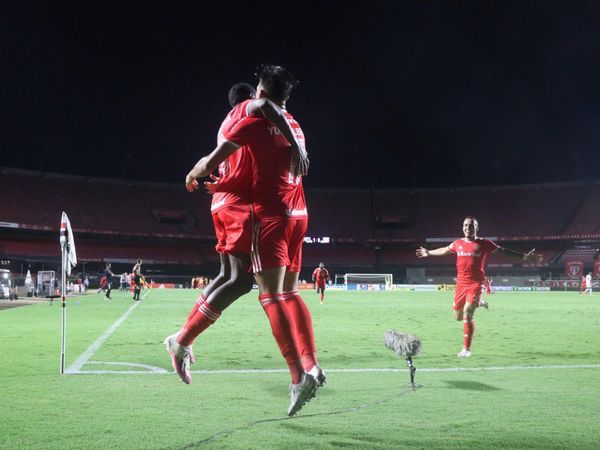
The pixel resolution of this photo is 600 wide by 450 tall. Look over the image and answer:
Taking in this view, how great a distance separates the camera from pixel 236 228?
4.22 meters

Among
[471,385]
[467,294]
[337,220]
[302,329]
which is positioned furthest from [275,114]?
[337,220]

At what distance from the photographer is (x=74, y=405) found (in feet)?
15.3

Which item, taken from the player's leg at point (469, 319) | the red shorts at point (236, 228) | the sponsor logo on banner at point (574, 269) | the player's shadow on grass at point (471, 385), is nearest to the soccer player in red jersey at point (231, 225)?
the red shorts at point (236, 228)

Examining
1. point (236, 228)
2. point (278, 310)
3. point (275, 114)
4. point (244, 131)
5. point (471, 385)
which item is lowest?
point (471, 385)

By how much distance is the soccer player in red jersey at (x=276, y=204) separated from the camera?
13.3 feet

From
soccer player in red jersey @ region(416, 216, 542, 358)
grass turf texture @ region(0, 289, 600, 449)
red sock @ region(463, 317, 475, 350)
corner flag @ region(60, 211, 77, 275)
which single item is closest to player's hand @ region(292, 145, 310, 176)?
grass turf texture @ region(0, 289, 600, 449)

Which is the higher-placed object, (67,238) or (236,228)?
(67,238)

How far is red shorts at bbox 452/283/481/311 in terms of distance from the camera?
966cm

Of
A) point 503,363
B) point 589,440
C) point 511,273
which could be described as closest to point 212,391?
point 589,440

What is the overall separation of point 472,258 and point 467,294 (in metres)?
0.62

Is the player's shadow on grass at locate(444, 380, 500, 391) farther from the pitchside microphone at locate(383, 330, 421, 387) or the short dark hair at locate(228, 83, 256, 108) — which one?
the short dark hair at locate(228, 83, 256, 108)

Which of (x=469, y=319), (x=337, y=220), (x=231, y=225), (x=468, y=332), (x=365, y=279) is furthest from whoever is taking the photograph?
(x=337, y=220)

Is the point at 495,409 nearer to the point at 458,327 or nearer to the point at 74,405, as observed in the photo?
the point at 74,405

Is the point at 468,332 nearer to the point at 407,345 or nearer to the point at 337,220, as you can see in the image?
the point at 407,345
